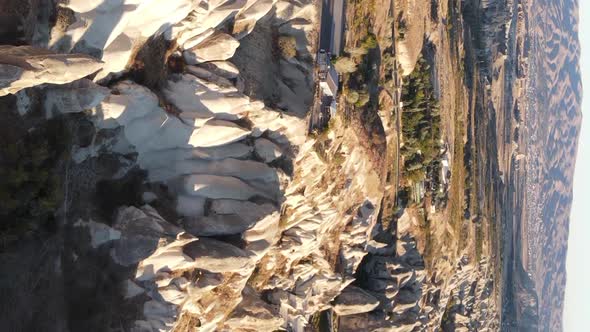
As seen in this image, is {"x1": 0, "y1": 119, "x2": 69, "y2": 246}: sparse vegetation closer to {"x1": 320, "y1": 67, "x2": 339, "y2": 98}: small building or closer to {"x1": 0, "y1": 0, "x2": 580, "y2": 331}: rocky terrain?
{"x1": 0, "y1": 0, "x2": 580, "y2": 331}: rocky terrain

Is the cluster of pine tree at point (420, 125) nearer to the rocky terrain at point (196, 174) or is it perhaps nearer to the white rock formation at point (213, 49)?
the rocky terrain at point (196, 174)

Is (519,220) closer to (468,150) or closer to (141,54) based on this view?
(468,150)

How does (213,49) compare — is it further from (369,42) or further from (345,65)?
(369,42)

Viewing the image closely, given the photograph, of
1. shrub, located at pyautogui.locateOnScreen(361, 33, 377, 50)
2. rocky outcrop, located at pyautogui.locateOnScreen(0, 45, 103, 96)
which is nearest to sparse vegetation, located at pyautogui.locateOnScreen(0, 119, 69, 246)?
rocky outcrop, located at pyautogui.locateOnScreen(0, 45, 103, 96)

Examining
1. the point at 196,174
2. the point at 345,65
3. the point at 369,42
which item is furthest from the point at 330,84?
the point at 196,174

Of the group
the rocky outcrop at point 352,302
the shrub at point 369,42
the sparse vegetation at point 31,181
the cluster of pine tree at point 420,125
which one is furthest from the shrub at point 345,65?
the sparse vegetation at point 31,181

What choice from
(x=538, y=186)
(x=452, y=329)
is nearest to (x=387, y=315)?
(x=452, y=329)

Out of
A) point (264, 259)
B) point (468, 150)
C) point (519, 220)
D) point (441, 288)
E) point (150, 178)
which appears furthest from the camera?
point (519, 220)
